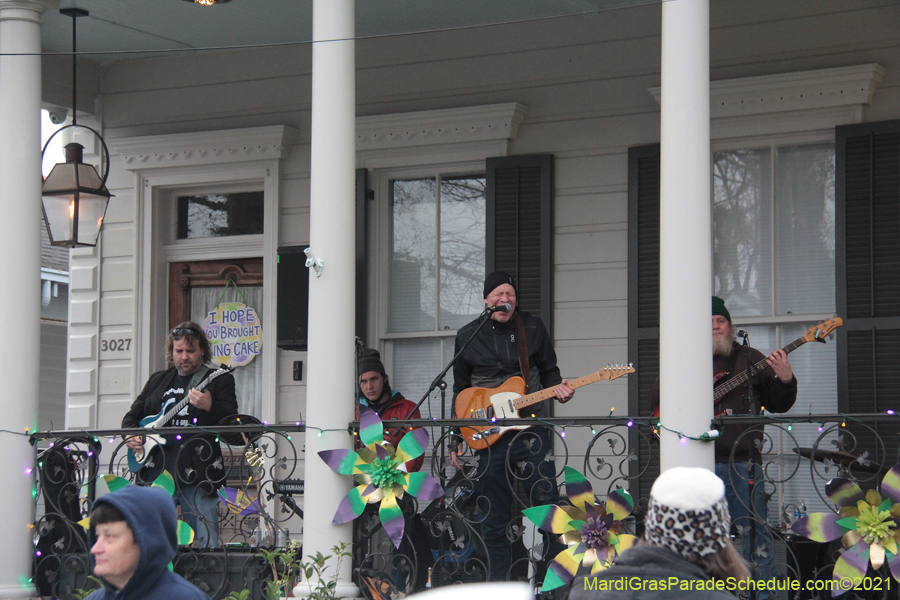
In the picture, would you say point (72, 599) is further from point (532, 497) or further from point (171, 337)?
point (532, 497)

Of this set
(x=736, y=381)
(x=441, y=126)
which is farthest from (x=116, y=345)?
(x=736, y=381)

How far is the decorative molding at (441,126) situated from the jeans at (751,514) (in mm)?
2905

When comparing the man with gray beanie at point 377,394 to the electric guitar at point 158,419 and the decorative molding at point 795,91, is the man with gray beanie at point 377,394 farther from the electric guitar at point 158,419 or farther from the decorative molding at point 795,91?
the decorative molding at point 795,91

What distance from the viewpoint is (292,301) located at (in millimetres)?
7523

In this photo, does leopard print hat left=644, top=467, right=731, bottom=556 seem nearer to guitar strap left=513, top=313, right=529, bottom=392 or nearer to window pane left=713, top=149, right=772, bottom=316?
guitar strap left=513, top=313, right=529, bottom=392

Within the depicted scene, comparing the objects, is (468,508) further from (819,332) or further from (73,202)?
(73,202)

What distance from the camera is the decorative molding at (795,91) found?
640cm

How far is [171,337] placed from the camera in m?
6.43

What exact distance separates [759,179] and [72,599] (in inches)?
181

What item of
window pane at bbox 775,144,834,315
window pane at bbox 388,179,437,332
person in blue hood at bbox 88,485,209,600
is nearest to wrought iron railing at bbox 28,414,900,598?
window pane at bbox 775,144,834,315

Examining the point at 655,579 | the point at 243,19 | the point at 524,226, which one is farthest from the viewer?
the point at 243,19

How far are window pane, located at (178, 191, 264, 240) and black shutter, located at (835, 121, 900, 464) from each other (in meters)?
4.03

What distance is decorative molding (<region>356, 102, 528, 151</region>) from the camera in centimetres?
729

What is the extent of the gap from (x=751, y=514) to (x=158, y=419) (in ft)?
10.7
